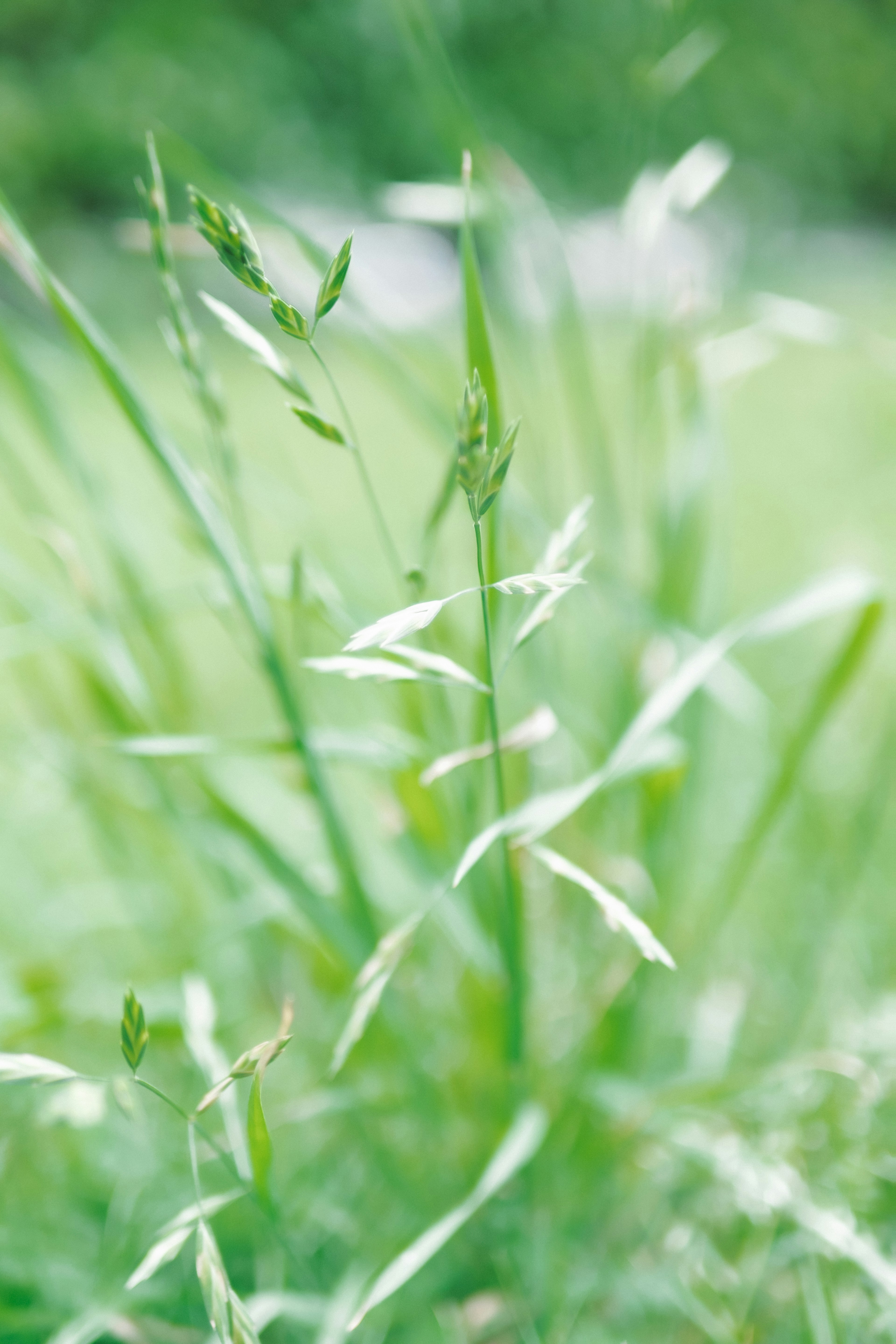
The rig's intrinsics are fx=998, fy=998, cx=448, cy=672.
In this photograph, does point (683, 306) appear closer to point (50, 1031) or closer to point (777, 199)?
point (50, 1031)

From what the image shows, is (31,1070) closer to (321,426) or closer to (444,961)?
(321,426)

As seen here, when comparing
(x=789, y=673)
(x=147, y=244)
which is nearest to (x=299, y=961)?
(x=147, y=244)

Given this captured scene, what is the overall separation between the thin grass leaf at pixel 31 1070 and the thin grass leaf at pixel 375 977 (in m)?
0.10

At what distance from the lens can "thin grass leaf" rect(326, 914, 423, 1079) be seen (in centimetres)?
33

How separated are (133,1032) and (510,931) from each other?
0.17 metres

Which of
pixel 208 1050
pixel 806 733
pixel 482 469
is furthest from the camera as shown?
pixel 806 733

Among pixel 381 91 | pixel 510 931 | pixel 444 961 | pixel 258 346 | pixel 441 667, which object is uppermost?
Result: pixel 381 91

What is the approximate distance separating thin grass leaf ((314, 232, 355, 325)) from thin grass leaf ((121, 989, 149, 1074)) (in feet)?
0.65

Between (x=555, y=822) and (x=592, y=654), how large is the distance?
31cm

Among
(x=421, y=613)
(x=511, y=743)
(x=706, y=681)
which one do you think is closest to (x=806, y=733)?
(x=706, y=681)

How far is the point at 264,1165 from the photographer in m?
0.34

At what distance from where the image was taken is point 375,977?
0.35m

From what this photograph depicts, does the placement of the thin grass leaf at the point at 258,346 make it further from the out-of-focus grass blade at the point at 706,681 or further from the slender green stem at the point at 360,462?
the out-of-focus grass blade at the point at 706,681

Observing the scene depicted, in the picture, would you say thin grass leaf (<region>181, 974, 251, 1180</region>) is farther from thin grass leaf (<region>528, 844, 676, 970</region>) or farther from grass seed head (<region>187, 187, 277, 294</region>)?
grass seed head (<region>187, 187, 277, 294</region>)
